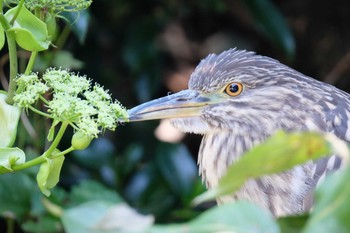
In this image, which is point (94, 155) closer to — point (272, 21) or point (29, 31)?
point (272, 21)

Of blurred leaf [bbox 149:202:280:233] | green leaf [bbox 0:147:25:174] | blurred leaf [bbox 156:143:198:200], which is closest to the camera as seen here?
blurred leaf [bbox 149:202:280:233]

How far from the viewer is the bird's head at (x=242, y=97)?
2.30 meters

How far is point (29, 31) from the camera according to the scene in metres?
1.23

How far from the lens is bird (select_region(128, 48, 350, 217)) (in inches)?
88.8

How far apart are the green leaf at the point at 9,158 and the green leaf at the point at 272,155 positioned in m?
0.51

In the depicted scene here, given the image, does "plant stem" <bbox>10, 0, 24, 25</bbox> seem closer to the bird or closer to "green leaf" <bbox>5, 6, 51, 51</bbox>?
"green leaf" <bbox>5, 6, 51, 51</bbox>

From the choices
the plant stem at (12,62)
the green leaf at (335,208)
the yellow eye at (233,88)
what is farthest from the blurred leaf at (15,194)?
the green leaf at (335,208)

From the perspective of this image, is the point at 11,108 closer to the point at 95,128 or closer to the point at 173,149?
the point at 95,128

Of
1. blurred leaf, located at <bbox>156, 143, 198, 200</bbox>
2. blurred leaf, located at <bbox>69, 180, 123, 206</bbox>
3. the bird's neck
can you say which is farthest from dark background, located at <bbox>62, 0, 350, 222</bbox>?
the bird's neck

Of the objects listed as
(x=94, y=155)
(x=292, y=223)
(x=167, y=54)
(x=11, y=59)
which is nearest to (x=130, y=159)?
(x=94, y=155)

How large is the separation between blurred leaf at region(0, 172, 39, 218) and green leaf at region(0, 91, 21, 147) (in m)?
1.74

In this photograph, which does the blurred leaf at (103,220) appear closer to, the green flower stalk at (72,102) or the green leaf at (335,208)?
the green leaf at (335,208)

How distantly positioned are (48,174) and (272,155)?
1.82ft

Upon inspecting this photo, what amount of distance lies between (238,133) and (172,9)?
5.76 ft
